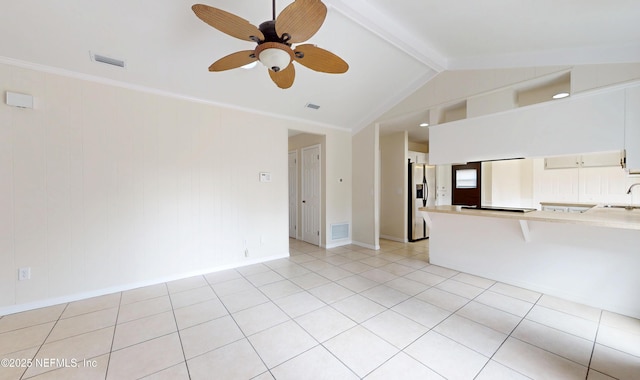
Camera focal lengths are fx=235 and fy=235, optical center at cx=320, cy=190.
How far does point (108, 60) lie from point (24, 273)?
2464 millimetres

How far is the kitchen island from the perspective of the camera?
2359 millimetres

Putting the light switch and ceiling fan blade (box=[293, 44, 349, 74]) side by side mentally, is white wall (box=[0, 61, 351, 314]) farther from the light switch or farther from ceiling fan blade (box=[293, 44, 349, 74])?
ceiling fan blade (box=[293, 44, 349, 74])

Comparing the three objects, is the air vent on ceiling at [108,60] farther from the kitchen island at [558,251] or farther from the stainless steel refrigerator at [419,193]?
the stainless steel refrigerator at [419,193]

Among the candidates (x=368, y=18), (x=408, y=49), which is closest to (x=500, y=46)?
(x=408, y=49)

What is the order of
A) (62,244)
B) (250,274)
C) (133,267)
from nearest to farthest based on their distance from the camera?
(62,244) < (133,267) < (250,274)

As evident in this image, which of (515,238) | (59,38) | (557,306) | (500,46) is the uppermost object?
(500,46)

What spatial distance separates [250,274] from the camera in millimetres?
3543

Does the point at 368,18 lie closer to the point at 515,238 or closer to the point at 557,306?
the point at 515,238

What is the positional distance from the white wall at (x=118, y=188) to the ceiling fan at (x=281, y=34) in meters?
1.77

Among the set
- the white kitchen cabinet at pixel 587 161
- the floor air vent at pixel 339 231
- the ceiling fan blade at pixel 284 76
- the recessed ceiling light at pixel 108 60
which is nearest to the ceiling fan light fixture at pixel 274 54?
the ceiling fan blade at pixel 284 76

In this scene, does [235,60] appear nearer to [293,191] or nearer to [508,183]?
[293,191]

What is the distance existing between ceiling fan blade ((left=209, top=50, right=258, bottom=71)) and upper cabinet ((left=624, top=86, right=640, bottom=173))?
365 centimetres

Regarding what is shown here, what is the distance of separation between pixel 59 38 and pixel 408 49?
12.4 feet

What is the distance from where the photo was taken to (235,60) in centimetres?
198
